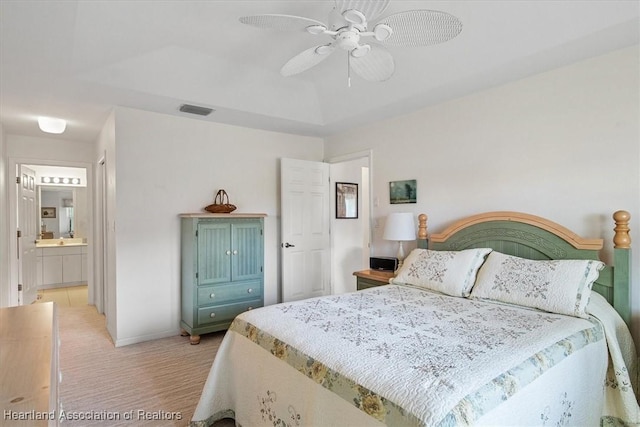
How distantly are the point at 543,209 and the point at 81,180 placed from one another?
25.1 feet

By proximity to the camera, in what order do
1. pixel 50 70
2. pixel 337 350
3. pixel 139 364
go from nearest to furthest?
pixel 337 350 → pixel 50 70 → pixel 139 364

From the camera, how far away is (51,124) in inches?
151

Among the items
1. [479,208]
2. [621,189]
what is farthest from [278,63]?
[621,189]

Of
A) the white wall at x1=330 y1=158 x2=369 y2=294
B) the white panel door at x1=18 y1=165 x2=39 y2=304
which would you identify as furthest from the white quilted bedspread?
the white panel door at x1=18 y1=165 x2=39 y2=304

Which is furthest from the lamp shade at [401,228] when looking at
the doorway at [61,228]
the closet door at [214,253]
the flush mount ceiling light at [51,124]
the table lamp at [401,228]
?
the doorway at [61,228]

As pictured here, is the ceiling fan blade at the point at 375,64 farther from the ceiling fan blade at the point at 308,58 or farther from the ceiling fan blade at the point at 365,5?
the ceiling fan blade at the point at 365,5

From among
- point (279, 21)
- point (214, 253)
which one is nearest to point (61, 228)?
point (214, 253)

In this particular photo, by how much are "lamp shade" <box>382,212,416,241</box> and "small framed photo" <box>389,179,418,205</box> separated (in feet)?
1.02

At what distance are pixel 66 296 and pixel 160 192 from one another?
348cm

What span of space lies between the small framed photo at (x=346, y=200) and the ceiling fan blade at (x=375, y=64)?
9.34 ft

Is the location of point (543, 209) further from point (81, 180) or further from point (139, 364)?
point (81, 180)

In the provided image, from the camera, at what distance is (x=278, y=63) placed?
10.6ft

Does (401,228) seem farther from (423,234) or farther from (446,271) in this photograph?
(446,271)

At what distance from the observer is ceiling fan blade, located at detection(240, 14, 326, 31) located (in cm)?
168
